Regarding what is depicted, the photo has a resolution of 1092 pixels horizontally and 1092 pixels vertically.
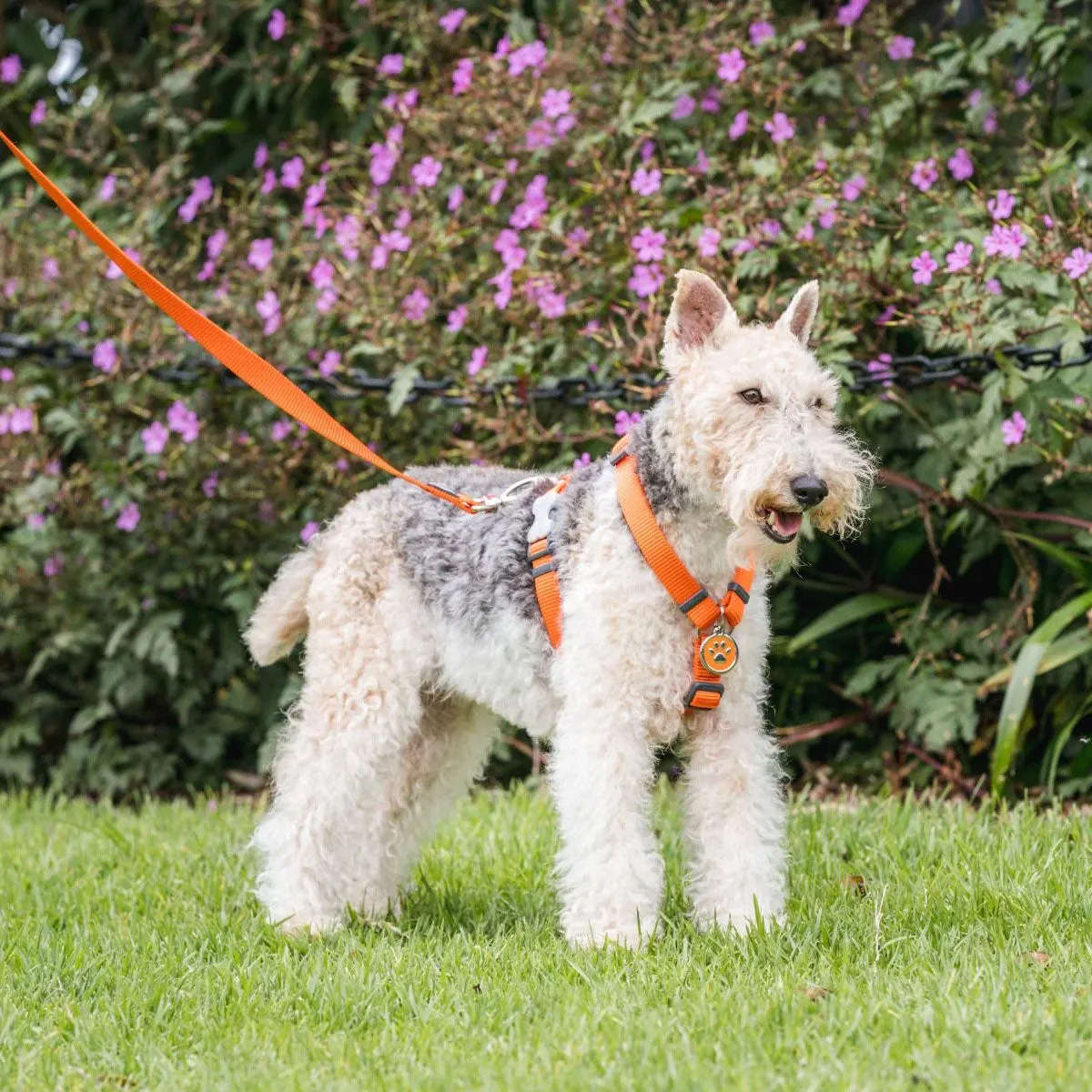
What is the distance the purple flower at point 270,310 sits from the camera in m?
5.70

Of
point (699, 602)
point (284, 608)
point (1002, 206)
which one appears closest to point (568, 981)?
point (699, 602)

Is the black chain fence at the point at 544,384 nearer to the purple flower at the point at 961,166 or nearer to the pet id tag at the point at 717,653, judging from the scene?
the purple flower at the point at 961,166

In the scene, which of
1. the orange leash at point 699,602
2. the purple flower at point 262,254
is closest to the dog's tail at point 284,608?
the orange leash at point 699,602

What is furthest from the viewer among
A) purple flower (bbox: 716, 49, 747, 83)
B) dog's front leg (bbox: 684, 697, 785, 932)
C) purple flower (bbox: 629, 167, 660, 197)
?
purple flower (bbox: 716, 49, 747, 83)

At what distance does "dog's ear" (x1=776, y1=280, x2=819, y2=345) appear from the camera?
3.46 m

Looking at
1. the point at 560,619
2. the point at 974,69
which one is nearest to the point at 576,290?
the point at 974,69

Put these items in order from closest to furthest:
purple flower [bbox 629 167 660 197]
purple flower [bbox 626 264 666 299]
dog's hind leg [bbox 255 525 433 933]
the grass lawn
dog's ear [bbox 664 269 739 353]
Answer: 1. the grass lawn
2. dog's ear [bbox 664 269 739 353]
3. dog's hind leg [bbox 255 525 433 933]
4. purple flower [bbox 626 264 666 299]
5. purple flower [bbox 629 167 660 197]

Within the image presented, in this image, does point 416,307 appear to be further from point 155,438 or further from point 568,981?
point 568,981

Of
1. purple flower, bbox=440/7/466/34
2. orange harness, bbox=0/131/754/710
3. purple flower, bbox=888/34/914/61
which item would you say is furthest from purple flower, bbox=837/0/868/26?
orange harness, bbox=0/131/754/710

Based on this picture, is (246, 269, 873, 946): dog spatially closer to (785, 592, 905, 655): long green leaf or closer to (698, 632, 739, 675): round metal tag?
(698, 632, 739, 675): round metal tag

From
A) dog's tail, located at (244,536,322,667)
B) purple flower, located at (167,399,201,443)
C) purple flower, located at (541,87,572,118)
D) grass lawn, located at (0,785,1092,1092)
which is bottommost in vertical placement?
grass lawn, located at (0,785,1092,1092)

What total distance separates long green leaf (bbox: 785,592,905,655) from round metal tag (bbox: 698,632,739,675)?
5.95 feet

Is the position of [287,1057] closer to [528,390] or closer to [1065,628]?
[528,390]

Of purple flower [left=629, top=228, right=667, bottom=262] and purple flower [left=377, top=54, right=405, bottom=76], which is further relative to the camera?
purple flower [left=377, top=54, right=405, bottom=76]
